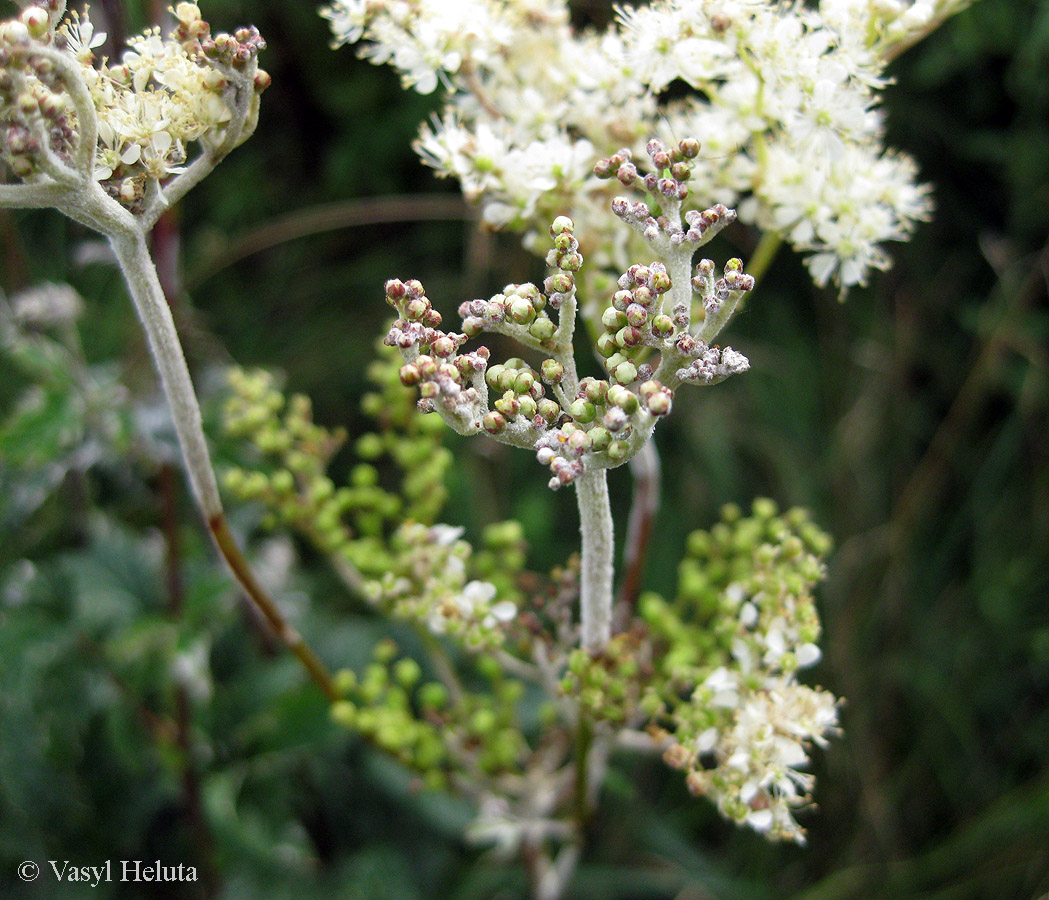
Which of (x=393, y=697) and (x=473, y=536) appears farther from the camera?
(x=473, y=536)

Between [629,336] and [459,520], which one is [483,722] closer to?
[629,336]

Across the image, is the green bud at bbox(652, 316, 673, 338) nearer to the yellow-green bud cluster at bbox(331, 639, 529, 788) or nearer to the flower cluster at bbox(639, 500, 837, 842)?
the flower cluster at bbox(639, 500, 837, 842)

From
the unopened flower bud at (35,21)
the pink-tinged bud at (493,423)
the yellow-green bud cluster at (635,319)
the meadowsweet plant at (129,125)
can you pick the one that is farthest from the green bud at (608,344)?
the unopened flower bud at (35,21)

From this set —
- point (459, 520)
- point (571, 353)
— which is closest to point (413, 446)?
point (571, 353)

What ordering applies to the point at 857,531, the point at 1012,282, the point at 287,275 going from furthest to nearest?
the point at 287,275 → the point at 857,531 → the point at 1012,282

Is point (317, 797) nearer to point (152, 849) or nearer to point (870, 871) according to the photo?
point (152, 849)

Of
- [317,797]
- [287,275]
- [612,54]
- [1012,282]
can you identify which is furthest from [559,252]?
[287,275]

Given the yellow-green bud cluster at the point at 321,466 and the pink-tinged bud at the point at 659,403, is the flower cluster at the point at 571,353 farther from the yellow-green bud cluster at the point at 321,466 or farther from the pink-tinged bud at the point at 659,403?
the yellow-green bud cluster at the point at 321,466
